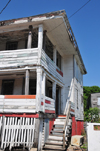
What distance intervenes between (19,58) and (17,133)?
173 inches

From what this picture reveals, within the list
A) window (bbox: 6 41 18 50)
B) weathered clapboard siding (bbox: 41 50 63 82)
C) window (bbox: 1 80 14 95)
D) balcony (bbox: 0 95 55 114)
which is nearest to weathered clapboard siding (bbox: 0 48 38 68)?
weathered clapboard siding (bbox: 41 50 63 82)

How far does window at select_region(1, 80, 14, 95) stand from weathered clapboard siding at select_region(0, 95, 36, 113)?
3970mm

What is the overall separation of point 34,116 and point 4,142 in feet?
6.71

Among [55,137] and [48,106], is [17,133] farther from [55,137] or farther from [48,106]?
[48,106]

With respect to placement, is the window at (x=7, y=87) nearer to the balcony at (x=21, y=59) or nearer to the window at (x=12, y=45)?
the window at (x=12, y=45)

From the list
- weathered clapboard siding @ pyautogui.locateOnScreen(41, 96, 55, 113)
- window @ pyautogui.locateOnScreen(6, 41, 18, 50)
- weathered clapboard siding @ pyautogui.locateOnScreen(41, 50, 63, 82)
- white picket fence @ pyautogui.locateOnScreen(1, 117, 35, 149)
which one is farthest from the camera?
window @ pyautogui.locateOnScreen(6, 41, 18, 50)

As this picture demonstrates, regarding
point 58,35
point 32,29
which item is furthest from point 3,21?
point 58,35

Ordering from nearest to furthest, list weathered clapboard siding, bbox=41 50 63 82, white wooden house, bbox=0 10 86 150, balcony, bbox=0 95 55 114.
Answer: white wooden house, bbox=0 10 86 150 → balcony, bbox=0 95 55 114 → weathered clapboard siding, bbox=41 50 63 82

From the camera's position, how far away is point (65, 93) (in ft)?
49.2

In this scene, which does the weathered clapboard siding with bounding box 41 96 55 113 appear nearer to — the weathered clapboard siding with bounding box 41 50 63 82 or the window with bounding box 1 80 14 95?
the weathered clapboard siding with bounding box 41 50 63 82

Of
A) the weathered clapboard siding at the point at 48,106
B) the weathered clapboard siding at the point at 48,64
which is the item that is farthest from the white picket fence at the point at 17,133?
the weathered clapboard siding at the point at 48,64

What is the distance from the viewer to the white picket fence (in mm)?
8321

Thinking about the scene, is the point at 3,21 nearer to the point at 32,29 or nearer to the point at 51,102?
the point at 32,29

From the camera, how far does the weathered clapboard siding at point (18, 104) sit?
349 inches
